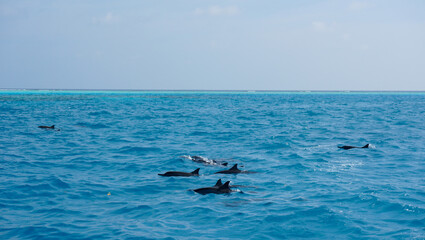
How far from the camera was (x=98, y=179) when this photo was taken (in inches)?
532

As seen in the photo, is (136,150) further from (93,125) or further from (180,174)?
(93,125)

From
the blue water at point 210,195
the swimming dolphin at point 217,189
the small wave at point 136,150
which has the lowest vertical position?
the small wave at point 136,150

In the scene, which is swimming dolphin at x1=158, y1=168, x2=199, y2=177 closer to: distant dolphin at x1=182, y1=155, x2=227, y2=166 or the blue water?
the blue water

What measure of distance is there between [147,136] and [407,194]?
17.6 m

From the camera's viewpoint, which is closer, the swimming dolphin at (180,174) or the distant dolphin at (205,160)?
the swimming dolphin at (180,174)

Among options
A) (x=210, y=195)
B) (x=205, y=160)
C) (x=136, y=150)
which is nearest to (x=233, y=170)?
(x=205, y=160)

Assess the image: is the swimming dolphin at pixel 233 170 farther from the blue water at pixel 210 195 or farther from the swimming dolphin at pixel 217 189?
the swimming dolphin at pixel 217 189

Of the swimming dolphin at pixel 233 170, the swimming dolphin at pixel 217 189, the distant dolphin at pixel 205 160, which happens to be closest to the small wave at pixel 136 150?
the distant dolphin at pixel 205 160

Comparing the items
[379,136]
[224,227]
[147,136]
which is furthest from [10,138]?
[379,136]

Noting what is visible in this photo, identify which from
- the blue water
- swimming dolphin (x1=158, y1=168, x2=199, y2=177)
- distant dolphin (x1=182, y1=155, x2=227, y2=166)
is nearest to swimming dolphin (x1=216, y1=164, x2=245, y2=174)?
the blue water

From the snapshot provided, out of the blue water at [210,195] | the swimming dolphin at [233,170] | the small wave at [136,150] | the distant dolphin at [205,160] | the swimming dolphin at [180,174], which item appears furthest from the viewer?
the small wave at [136,150]

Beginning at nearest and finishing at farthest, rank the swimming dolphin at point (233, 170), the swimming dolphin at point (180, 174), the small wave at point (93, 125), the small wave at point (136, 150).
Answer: the swimming dolphin at point (180, 174) → the swimming dolphin at point (233, 170) → the small wave at point (136, 150) → the small wave at point (93, 125)

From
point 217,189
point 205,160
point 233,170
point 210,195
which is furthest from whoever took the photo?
point 205,160

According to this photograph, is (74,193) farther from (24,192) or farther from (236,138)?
(236,138)
